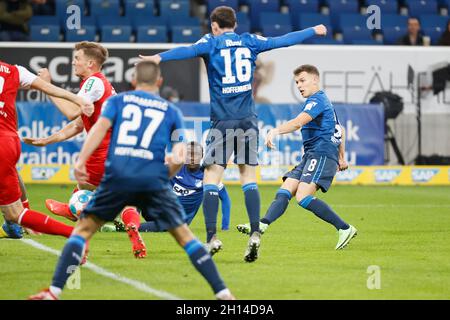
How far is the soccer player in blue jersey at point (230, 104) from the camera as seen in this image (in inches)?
380

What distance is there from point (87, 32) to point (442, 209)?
372 inches

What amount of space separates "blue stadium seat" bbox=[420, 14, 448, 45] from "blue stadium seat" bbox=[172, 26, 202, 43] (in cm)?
567

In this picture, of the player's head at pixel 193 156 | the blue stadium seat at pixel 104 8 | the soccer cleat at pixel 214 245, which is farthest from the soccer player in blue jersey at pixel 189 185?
the blue stadium seat at pixel 104 8

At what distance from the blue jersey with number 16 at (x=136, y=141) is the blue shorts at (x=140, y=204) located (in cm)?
5

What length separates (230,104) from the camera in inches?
382

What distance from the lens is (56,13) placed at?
74.4ft

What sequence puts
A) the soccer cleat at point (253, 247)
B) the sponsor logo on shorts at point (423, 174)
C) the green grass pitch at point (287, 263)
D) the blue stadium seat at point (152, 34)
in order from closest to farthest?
the green grass pitch at point (287, 263) < the soccer cleat at point (253, 247) < the sponsor logo on shorts at point (423, 174) < the blue stadium seat at point (152, 34)

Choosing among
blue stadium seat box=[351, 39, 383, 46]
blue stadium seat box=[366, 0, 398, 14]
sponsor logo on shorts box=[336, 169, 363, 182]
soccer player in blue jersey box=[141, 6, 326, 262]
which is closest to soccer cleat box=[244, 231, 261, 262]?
soccer player in blue jersey box=[141, 6, 326, 262]

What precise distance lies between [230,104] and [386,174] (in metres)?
12.5

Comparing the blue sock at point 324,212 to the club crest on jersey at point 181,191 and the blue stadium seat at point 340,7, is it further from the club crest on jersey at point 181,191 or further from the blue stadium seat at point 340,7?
the blue stadium seat at point 340,7

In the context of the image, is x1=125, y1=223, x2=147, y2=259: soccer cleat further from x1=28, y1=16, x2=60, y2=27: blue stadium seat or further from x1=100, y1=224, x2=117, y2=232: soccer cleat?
x1=28, y1=16, x2=60, y2=27: blue stadium seat

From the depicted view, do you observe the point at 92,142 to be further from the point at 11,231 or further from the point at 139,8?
the point at 139,8
